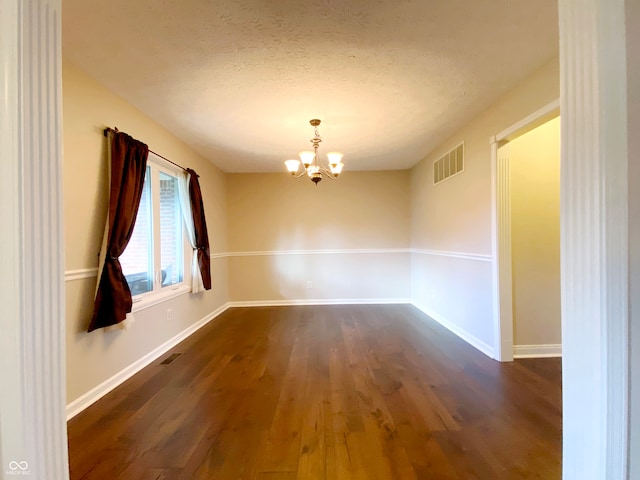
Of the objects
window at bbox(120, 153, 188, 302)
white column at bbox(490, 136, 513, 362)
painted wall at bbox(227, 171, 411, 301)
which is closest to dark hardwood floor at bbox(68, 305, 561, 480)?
white column at bbox(490, 136, 513, 362)

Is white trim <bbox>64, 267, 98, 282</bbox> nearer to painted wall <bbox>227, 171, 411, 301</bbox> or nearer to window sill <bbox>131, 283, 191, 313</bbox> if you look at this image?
window sill <bbox>131, 283, 191, 313</bbox>

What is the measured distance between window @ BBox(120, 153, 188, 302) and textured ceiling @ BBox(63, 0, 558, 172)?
2.16 ft

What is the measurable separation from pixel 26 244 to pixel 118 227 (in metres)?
1.72

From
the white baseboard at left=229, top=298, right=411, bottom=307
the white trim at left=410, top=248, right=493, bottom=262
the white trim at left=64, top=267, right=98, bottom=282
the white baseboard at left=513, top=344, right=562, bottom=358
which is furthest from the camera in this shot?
the white baseboard at left=229, top=298, right=411, bottom=307

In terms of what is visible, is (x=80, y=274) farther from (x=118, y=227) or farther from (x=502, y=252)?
(x=502, y=252)

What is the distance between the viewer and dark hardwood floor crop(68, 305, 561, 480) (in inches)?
58.4

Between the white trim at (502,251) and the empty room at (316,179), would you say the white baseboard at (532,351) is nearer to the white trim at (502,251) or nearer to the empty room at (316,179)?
the empty room at (316,179)

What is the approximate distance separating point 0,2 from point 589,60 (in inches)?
63.2

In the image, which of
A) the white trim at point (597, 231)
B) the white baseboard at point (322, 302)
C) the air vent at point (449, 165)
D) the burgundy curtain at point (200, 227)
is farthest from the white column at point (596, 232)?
the white baseboard at point (322, 302)

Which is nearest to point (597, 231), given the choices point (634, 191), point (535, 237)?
point (634, 191)

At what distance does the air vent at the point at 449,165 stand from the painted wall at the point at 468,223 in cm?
8

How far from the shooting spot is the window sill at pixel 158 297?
270cm

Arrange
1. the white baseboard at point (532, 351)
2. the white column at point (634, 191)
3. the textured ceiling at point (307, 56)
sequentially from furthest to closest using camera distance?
the white baseboard at point (532, 351) < the textured ceiling at point (307, 56) < the white column at point (634, 191)

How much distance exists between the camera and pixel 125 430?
1.80m
